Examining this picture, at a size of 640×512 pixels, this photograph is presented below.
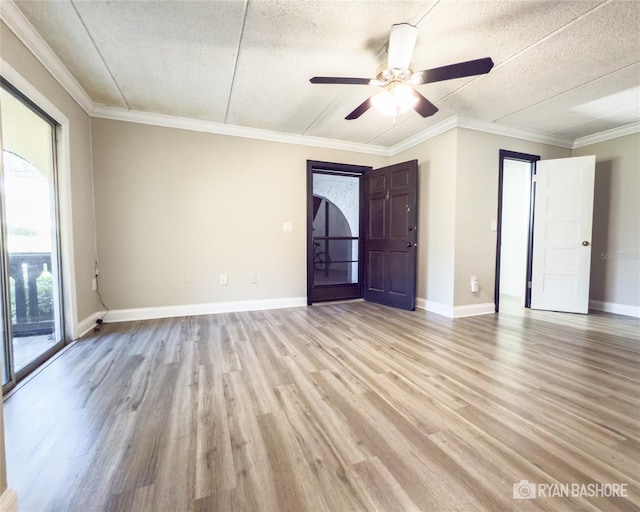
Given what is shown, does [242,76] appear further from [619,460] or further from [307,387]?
[619,460]

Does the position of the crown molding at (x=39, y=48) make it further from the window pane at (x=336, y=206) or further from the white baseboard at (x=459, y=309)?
the white baseboard at (x=459, y=309)

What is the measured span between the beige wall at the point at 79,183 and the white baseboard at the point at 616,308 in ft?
20.8

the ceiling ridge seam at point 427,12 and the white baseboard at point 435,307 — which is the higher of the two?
the ceiling ridge seam at point 427,12

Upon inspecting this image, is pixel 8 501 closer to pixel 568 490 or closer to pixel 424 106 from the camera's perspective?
pixel 568 490

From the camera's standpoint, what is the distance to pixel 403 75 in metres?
1.96

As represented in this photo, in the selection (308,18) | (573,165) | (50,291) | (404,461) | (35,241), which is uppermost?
(308,18)

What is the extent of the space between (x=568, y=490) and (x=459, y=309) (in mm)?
2467

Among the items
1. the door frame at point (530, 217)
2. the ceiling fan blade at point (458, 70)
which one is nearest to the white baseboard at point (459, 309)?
the door frame at point (530, 217)

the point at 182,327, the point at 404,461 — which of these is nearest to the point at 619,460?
the point at 404,461

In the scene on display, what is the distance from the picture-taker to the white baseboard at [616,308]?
11.3 ft

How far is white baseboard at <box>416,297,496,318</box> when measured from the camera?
11.0 feet

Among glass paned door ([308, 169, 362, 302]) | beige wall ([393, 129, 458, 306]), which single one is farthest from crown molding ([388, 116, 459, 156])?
glass paned door ([308, 169, 362, 302])

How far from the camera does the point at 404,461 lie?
1.17 meters

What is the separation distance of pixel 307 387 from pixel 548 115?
12.9 feet
